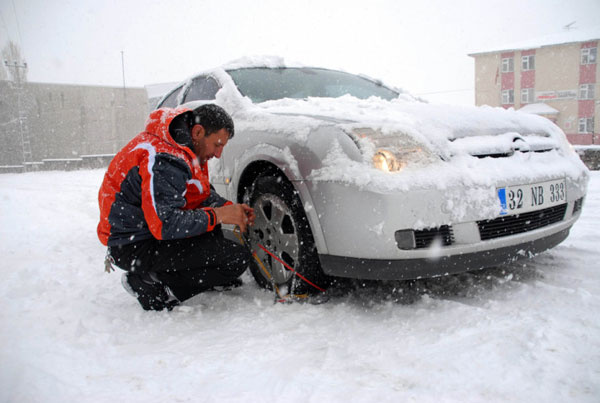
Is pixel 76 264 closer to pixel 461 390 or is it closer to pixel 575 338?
pixel 461 390

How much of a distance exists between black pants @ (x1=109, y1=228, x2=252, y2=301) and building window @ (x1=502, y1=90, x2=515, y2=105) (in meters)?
38.6

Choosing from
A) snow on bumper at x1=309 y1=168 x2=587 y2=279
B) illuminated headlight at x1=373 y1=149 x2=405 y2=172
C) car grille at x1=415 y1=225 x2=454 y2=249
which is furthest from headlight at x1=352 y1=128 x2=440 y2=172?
car grille at x1=415 y1=225 x2=454 y2=249

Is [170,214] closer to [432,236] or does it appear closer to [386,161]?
[386,161]

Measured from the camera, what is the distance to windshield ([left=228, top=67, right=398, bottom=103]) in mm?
3283

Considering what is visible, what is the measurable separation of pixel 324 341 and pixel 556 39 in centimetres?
4017

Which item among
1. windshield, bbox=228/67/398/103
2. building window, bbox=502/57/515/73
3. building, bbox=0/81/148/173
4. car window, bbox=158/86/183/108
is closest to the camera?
windshield, bbox=228/67/398/103

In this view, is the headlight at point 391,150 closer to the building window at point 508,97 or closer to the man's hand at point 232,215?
the man's hand at point 232,215

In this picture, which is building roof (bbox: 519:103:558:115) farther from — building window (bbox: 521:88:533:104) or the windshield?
the windshield

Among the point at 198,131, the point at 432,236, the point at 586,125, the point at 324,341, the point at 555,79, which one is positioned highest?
the point at 555,79

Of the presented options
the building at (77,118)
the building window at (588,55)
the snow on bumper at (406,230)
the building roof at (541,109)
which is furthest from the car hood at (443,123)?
the building window at (588,55)

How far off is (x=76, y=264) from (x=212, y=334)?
190 centimetres

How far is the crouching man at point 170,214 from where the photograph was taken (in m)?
2.30

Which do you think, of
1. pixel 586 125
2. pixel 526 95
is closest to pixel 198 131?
pixel 586 125

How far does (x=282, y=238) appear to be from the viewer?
8.45 ft
